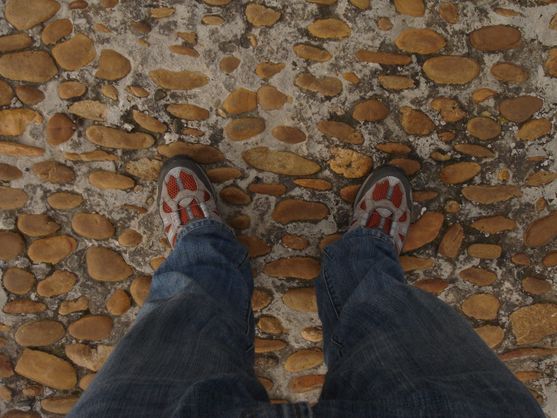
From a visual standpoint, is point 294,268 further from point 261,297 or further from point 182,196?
point 182,196

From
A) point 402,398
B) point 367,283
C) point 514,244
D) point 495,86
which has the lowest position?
point 402,398

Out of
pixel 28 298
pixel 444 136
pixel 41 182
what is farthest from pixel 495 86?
pixel 28 298

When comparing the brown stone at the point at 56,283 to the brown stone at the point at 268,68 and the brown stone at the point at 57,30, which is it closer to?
the brown stone at the point at 57,30

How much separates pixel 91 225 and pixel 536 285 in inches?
39.7

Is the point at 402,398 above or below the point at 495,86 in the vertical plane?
below

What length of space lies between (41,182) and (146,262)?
282mm

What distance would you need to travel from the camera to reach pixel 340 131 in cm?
99

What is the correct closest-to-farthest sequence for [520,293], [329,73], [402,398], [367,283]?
[402,398] → [367,283] → [329,73] → [520,293]

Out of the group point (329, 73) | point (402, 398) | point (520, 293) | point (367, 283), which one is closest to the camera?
point (402, 398)

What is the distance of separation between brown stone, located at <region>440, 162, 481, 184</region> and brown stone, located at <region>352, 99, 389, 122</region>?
18 centimetres

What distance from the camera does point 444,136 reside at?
3.24ft

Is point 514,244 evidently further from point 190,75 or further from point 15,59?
point 15,59

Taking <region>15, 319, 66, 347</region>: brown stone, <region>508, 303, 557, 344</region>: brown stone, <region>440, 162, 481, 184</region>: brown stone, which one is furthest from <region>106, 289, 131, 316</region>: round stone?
<region>508, 303, 557, 344</region>: brown stone

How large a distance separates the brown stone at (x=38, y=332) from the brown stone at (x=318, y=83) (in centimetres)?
77
